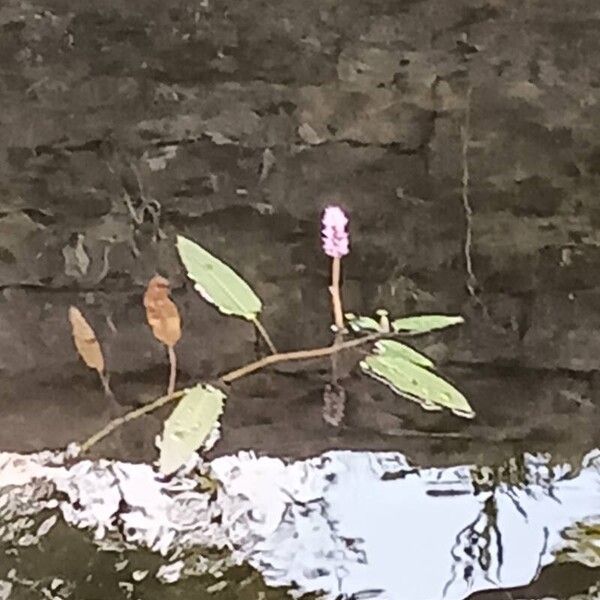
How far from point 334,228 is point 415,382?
153 millimetres

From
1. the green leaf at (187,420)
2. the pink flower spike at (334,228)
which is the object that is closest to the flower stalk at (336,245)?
the pink flower spike at (334,228)

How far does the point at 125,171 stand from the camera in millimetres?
1017

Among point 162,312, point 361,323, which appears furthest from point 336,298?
point 162,312

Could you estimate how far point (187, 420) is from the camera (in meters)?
1.02

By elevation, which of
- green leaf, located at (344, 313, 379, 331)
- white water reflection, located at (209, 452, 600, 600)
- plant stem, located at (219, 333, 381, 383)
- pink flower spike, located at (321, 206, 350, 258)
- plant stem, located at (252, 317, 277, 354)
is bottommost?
white water reflection, located at (209, 452, 600, 600)

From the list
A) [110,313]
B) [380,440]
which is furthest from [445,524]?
[110,313]

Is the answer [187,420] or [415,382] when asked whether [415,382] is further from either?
[187,420]

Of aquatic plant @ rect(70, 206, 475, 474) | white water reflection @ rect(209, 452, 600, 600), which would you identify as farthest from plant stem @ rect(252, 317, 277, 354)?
white water reflection @ rect(209, 452, 600, 600)

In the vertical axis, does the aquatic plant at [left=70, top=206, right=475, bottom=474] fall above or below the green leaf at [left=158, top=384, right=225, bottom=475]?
above

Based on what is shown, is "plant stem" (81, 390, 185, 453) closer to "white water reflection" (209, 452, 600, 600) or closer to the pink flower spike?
"white water reflection" (209, 452, 600, 600)

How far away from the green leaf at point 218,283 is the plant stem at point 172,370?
0.06 metres

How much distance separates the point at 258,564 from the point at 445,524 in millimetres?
167

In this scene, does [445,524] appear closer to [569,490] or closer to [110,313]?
[569,490]

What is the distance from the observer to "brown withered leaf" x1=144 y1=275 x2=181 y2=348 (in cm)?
102
